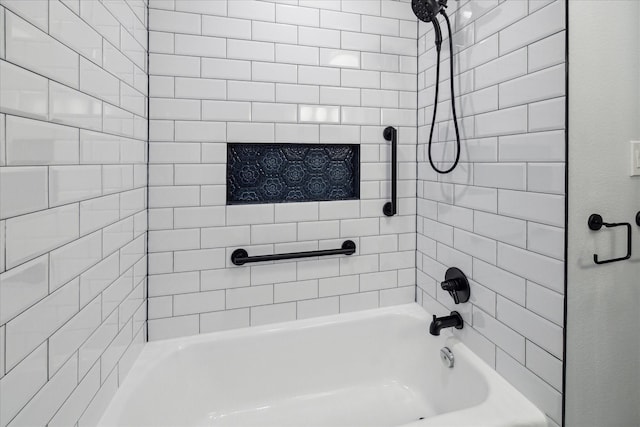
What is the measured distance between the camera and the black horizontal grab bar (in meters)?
1.55

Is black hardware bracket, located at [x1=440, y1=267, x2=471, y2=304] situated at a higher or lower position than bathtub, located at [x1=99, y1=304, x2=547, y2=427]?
higher

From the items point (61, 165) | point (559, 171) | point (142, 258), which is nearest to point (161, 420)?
point (142, 258)

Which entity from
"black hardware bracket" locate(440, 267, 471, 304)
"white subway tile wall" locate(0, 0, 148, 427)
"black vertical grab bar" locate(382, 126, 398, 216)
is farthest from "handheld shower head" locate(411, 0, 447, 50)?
"white subway tile wall" locate(0, 0, 148, 427)

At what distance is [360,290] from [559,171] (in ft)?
3.55

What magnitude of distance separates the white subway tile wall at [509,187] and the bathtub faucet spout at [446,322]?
33 mm

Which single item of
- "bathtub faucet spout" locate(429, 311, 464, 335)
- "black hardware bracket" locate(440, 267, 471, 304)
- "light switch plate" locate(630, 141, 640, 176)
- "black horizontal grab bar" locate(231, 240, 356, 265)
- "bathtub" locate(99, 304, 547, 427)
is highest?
"light switch plate" locate(630, 141, 640, 176)

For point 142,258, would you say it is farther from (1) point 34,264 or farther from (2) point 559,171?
(2) point 559,171

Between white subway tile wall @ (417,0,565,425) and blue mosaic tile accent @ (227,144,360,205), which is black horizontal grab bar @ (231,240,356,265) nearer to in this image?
blue mosaic tile accent @ (227,144,360,205)

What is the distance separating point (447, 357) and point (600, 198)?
88 cm

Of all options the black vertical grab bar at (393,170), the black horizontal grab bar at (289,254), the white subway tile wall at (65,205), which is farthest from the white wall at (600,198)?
the white subway tile wall at (65,205)

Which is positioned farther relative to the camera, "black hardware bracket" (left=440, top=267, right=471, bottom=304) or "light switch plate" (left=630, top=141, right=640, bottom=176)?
"black hardware bracket" (left=440, top=267, right=471, bottom=304)

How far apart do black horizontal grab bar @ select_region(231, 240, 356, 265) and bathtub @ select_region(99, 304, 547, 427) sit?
1.14 ft

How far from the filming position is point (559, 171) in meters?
0.98

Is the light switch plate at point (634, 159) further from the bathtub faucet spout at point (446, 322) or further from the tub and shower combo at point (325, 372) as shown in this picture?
the bathtub faucet spout at point (446, 322)
